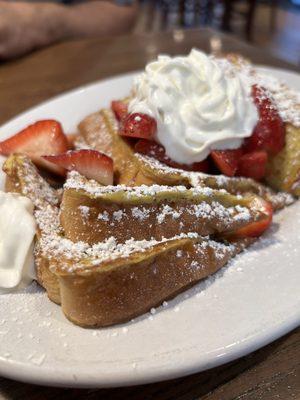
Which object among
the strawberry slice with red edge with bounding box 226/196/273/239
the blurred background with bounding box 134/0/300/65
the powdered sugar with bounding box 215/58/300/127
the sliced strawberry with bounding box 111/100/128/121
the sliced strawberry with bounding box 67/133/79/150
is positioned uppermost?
the powdered sugar with bounding box 215/58/300/127

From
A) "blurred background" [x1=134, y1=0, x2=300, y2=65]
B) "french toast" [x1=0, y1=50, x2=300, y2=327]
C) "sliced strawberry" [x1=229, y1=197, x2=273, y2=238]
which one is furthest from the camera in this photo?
"blurred background" [x1=134, y1=0, x2=300, y2=65]

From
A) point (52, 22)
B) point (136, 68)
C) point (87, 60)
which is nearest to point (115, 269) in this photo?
point (136, 68)

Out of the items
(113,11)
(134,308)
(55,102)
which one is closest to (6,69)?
(55,102)

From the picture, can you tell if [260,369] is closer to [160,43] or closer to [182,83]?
[182,83]

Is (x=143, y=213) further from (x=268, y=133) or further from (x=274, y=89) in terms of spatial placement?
(x=274, y=89)

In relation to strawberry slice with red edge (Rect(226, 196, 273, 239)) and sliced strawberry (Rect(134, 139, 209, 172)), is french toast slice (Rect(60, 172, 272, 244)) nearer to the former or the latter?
strawberry slice with red edge (Rect(226, 196, 273, 239))

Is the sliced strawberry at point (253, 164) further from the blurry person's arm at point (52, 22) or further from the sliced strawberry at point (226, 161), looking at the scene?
the blurry person's arm at point (52, 22)

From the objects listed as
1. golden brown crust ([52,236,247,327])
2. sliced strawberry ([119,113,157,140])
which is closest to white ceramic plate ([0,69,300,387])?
golden brown crust ([52,236,247,327])
